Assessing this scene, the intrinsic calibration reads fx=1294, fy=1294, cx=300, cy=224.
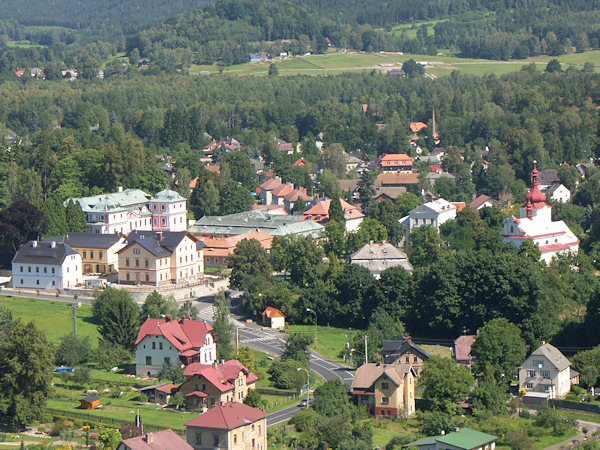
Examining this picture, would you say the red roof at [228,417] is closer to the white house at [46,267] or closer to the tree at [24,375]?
the tree at [24,375]

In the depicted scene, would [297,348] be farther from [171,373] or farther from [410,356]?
[171,373]

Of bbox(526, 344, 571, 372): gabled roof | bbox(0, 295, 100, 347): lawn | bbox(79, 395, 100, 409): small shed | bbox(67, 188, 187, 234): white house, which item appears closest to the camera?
bbox(79, 395, 100, 409): small shed

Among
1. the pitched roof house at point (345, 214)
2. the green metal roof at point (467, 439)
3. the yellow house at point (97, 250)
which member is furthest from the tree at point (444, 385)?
the pitched roof house at point (345, 214)

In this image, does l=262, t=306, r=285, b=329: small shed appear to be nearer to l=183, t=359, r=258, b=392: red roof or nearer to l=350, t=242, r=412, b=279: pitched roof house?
l=350, t=242, r=412, b=279: pitched roof house

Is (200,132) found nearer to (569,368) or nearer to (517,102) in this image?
(517,102)

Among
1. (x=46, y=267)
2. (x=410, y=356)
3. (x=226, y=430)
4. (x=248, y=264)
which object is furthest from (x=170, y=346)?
(x=46, y=267)

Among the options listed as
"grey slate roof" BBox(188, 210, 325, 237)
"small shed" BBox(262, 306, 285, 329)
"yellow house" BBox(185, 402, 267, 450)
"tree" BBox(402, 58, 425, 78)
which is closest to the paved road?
"small shed" BBox(262, 306, 285, 329)

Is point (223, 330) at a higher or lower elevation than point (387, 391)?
higher
